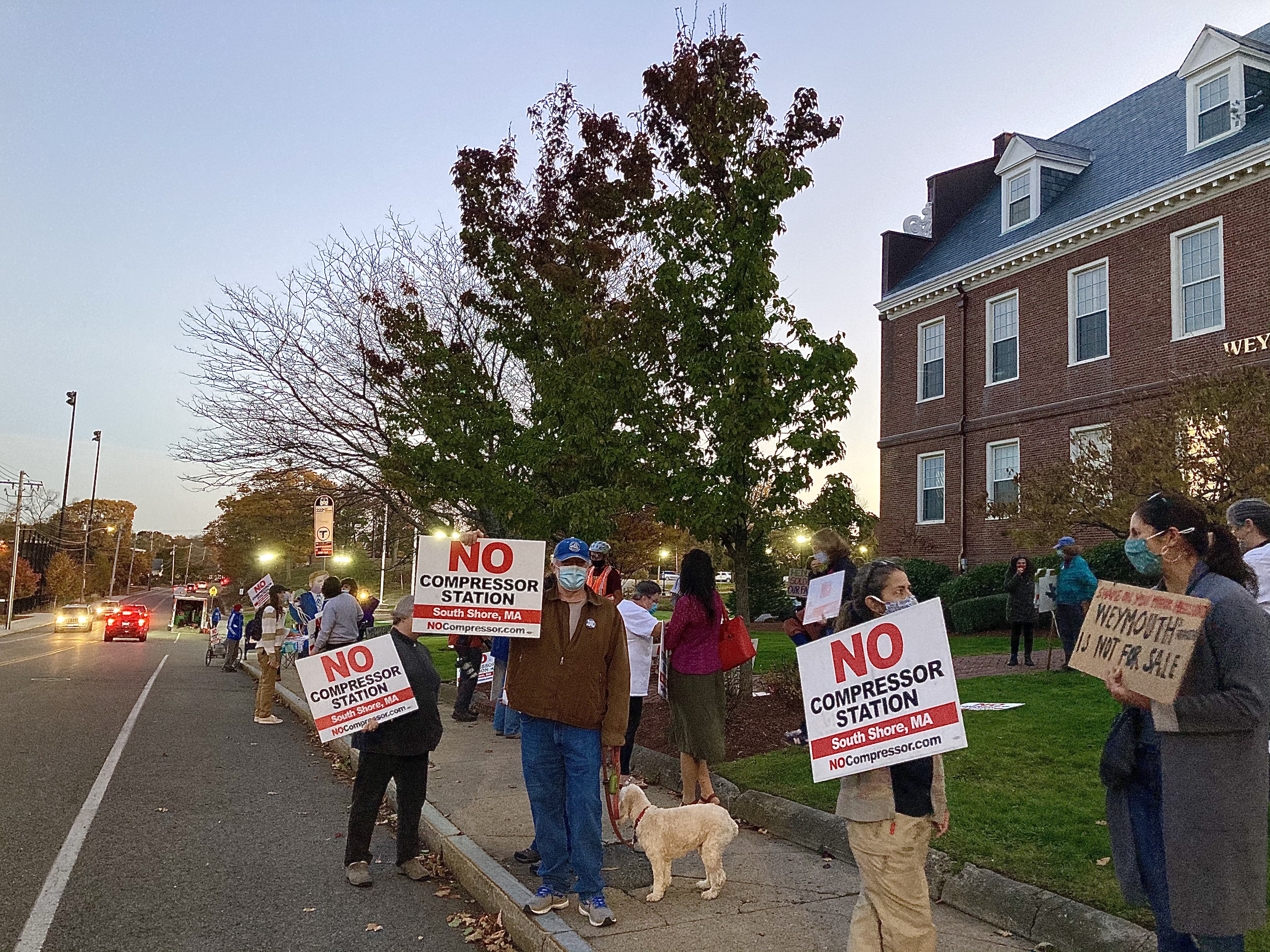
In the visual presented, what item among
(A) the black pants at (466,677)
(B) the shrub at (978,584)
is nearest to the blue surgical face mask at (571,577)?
(A) the black pants at (466,677)

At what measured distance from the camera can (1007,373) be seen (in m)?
24.9

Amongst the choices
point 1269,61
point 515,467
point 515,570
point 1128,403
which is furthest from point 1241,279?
point 515,570

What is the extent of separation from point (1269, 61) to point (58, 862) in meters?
24.5

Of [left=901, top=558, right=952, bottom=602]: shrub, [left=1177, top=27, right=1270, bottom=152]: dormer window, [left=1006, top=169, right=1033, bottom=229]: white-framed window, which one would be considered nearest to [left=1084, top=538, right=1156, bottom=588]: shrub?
[left=901, top=558, right=952, bottom=602]: shrub

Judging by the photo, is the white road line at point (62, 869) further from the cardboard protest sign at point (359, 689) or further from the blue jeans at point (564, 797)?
the blue jeans at point (564, 797)

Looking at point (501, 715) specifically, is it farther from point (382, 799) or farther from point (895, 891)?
point (895, 891)

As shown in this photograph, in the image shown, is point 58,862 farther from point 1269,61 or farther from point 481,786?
point 1269,61

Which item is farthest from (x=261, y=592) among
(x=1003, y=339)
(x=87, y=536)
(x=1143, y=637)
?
(x=87, y=536)

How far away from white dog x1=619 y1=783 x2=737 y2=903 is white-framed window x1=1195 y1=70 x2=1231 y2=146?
20918mm

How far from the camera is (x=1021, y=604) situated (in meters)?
14.1

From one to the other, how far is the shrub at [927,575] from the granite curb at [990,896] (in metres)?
17.5

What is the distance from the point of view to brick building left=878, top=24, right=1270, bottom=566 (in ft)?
63.9

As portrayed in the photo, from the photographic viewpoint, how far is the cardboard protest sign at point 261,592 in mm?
16406

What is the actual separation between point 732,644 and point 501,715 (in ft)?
16.5
